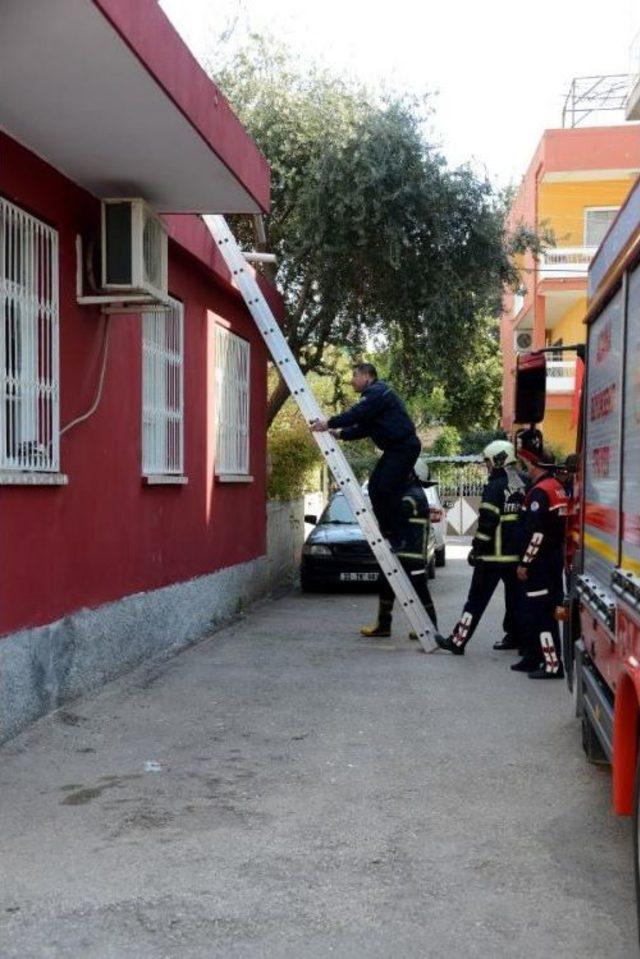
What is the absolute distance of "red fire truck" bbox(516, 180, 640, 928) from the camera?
13.2 ft

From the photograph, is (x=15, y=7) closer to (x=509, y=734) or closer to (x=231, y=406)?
(x=509, y=734)

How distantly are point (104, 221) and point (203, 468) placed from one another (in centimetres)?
390

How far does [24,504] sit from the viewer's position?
6672mm

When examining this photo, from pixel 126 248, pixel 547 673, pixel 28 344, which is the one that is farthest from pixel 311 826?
pixel 126 248

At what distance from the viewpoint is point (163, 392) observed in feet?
32.9

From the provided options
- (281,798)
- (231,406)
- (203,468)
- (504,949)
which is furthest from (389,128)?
(504,949)

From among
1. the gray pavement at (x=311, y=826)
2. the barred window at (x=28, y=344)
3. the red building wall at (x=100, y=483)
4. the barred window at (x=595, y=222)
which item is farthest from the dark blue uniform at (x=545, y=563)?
the barred window at (x=595, y=222)

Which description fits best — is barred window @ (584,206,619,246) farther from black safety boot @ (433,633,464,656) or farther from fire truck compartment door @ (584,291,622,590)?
fire truck compartment door @ (584,291,622,590)

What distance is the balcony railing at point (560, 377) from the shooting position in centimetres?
2995

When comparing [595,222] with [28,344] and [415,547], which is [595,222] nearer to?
[415,547]

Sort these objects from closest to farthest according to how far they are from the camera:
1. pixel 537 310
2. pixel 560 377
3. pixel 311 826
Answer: pixel 311 826, pixel 560 377, pixel 537 310

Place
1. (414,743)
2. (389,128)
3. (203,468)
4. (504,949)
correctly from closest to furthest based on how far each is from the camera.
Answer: (504,949), (414,743), (203,468), (389,128)

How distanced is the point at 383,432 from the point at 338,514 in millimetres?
6088

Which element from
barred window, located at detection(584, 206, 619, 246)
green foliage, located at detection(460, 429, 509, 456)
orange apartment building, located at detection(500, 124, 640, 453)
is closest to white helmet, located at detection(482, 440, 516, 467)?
orange apartment building, located at detection(500, 124, 640, 453)
